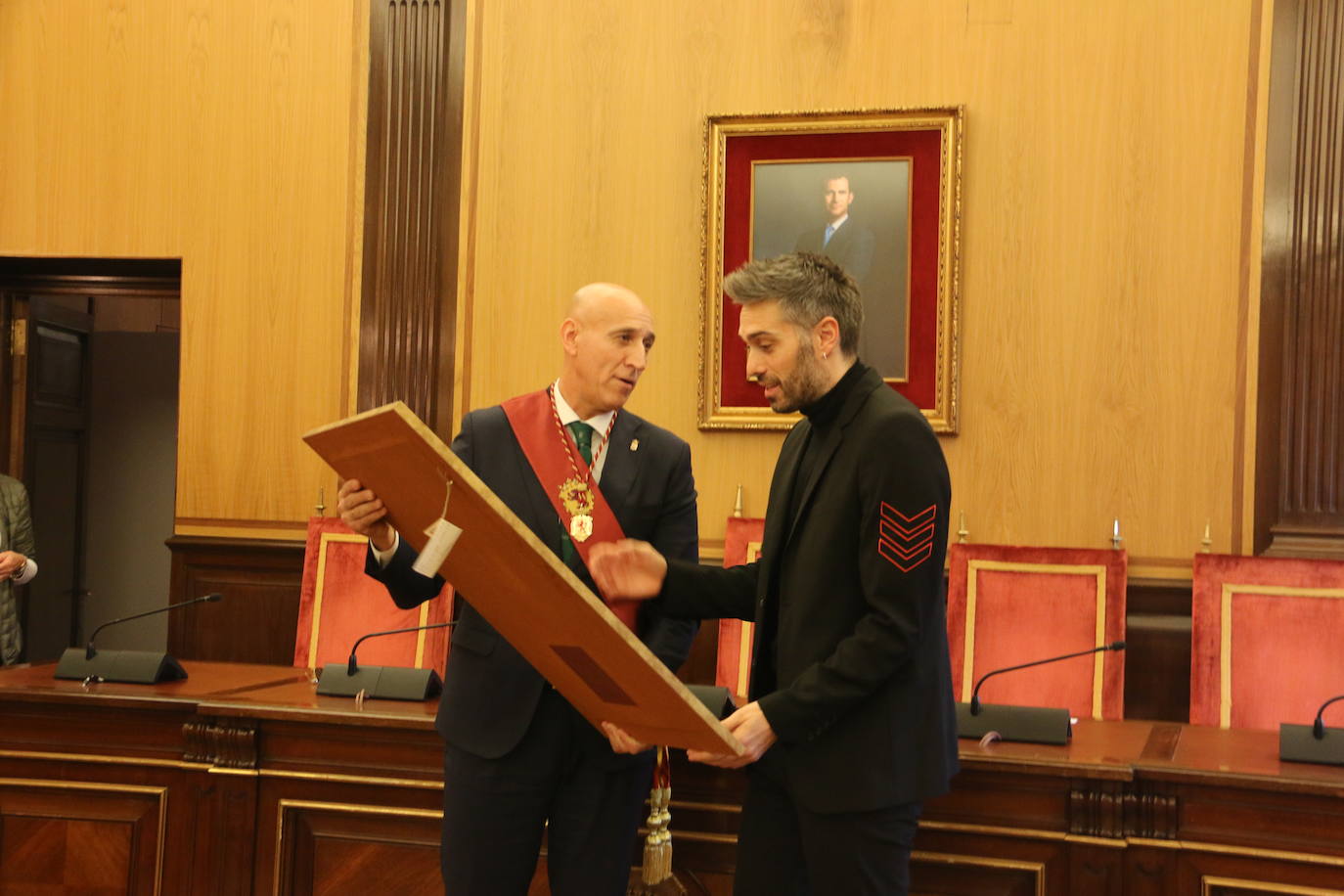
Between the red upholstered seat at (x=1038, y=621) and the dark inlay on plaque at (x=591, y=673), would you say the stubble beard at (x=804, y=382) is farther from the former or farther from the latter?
the red upholstered seat at (x=1038, y=621)

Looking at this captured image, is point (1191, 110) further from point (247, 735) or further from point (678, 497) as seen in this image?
point (247, 735)

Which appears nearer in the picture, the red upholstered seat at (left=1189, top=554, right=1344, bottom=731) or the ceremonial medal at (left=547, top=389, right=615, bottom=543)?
the ceremonial medal at (left=547, top=389, right=615, bottom=543)

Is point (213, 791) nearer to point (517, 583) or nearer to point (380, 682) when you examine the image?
point (380, 682)

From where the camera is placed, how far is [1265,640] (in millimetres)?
3691

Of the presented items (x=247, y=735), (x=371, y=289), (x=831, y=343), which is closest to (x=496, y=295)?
(x=371, y=289)

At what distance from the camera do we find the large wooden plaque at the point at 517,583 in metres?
1.71

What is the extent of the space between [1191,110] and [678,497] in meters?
2.66

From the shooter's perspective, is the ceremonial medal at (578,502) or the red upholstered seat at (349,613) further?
the red upholstered seat at (349,613)

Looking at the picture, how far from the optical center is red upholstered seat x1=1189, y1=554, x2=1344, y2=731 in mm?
3600

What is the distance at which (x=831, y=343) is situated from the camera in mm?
2117

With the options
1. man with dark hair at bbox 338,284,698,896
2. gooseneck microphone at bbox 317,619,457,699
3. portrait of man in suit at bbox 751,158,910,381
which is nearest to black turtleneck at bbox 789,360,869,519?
man with dark hair at bbox 338,284,698,896

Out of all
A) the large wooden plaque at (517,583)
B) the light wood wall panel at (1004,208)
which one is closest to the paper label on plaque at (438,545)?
the large wooden plaque at (517,583)

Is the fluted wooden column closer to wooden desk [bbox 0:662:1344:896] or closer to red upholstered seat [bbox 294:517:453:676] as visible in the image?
wooden desk [bbox 0:662:1344:896]

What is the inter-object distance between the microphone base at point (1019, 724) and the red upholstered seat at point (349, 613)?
1.82 metres
